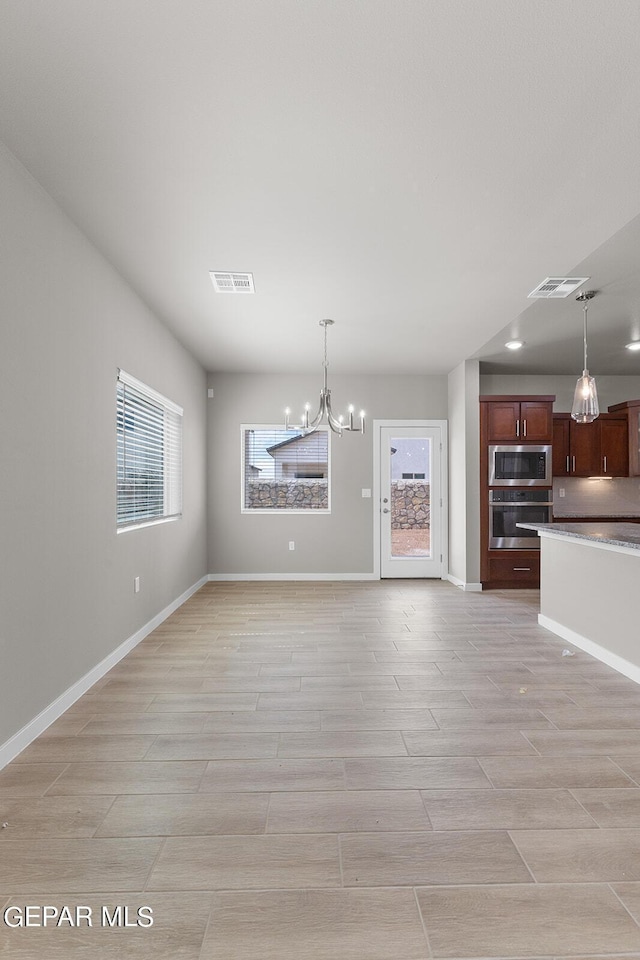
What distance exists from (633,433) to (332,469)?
3.83m

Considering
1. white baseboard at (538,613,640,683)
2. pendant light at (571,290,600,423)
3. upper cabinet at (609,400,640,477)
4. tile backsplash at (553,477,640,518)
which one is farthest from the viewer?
tile backsplash at (553,477,640,518)

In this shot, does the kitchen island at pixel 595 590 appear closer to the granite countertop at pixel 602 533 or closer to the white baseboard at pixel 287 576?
the granite countertop at pixel 602 533

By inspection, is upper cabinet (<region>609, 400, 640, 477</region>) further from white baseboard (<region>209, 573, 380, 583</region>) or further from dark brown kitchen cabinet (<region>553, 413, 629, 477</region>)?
white baseboard (<region>209, 573, 380, 583</region>)

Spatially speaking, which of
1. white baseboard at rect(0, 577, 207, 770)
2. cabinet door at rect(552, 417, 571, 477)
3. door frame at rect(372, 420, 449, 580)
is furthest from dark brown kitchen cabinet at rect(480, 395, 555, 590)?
white baseboard at rect(0, 577, 207, 770)

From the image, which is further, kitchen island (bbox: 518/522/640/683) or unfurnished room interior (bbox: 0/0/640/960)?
kitchen island (bbox: 518/522/640/683)

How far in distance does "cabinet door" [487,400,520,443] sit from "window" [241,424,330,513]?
2.09 metres

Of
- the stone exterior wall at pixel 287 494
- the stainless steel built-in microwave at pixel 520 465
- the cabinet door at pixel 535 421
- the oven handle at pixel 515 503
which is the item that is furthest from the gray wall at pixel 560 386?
the stone exterior wall at pixel 287 494

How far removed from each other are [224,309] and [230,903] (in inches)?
160

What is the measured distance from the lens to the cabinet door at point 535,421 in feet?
21.2

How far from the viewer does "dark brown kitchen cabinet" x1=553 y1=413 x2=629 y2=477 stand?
6.93m

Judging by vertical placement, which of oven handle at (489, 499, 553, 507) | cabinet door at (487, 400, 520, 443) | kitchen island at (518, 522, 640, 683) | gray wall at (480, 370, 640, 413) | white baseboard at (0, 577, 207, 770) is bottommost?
white baseboard at (0, 577, 207, 770)

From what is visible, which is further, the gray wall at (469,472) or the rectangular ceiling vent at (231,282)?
the gray wall at (469,472)

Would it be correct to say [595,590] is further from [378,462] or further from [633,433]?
[633,433]

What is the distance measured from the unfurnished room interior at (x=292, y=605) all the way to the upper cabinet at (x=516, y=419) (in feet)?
3.28
